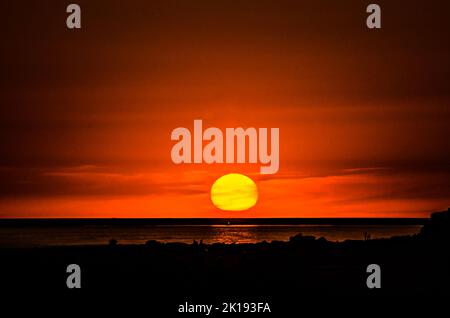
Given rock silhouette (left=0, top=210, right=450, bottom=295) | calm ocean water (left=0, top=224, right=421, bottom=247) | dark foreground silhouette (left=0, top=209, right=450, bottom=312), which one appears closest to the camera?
dark foreground silhouette (left=0, top=209, right=450, bottom=312)

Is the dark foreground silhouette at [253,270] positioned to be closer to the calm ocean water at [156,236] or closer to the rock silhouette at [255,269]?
the rock silhouette at [255,269]

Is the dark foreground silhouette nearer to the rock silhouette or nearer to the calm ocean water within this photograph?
the rock silhouette

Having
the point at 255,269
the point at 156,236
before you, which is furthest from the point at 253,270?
the point at 156,236

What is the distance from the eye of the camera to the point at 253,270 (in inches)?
1448

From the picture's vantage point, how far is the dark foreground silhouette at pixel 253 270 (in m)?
30.4

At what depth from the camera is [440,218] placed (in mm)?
46531

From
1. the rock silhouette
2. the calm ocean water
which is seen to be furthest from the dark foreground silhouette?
the calm ocean water

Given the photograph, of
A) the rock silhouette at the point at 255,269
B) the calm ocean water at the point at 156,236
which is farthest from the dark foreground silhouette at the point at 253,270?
the calm ocean water at the point at 156,236

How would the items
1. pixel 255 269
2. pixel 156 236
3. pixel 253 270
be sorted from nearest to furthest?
1. pixel 253 270
2. pixel 255 269
3. pixel 156 236

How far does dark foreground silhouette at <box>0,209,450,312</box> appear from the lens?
30.4m

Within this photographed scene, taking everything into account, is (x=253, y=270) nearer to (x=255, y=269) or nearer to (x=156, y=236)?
(x=255, y=269)
